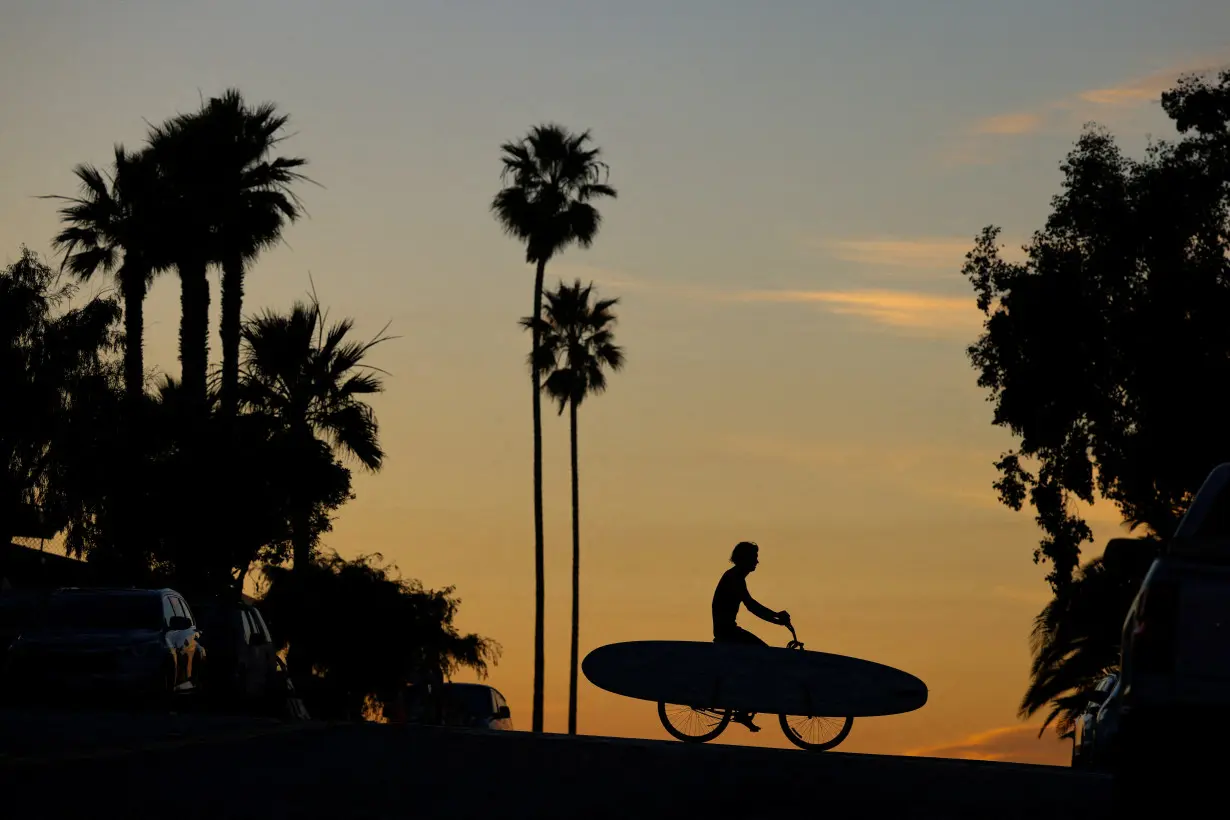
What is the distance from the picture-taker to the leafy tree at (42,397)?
45844 mm

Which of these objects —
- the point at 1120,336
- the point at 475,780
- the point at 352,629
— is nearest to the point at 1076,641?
the point at 1120,336

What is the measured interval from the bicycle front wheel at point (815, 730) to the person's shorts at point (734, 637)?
0.93m

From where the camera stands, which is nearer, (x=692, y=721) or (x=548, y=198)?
(x=692, y=721)

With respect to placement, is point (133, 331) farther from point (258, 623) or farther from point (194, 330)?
point (258, 623)

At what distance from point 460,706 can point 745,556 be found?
2519 cm

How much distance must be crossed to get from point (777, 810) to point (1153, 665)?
282cm

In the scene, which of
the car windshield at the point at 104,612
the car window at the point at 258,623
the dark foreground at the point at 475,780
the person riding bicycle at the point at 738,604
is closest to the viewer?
the dark foreground at the point at 475,780

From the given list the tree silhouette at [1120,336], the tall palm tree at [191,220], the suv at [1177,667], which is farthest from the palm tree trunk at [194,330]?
the suv at [1177,667]

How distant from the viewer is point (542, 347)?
6506 centimetres

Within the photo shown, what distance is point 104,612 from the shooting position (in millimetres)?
23797

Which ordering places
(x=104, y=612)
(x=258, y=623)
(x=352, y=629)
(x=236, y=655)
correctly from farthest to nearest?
1. (x=352, y=629)
2. (x=258, y=623)
3. (x=236, y=655)
4. (x=104, y=612)

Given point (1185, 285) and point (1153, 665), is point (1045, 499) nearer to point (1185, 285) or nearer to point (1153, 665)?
point (1185, 285)

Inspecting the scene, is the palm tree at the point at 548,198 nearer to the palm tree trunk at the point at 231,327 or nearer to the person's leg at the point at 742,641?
the palm tree trunk at the point at 231,327

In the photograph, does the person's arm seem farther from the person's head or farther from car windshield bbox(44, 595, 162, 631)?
car windshield bbox(44, 595, 162, 631)
